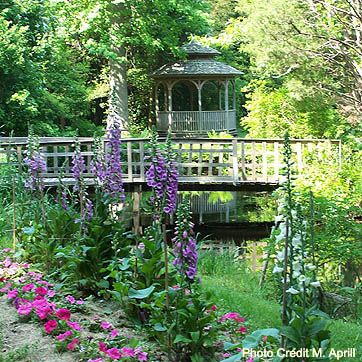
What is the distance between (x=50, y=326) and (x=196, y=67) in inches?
914

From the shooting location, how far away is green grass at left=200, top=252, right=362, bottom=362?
477 centimetres

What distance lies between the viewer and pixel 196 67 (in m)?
26.3

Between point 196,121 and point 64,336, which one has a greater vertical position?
point 196,121

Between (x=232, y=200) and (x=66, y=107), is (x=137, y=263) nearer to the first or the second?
(x=232, y=200)

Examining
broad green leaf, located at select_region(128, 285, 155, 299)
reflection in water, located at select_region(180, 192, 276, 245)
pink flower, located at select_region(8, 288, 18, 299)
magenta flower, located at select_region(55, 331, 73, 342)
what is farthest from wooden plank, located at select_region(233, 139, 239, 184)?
magenta flower, located at select_region(55, 331, 73, 342)

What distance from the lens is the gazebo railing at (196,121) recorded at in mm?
26531

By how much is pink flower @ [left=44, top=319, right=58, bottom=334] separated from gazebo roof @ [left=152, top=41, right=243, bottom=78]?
2259 cm

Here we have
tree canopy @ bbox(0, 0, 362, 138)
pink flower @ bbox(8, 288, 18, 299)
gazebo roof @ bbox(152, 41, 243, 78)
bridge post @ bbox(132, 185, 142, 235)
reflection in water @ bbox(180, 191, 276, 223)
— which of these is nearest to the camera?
pink flower @ bbox(8, 288, 18, 299)

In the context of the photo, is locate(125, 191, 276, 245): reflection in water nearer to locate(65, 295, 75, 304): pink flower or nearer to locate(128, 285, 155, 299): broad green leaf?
locate(65, 295, 75, 304): pink flower

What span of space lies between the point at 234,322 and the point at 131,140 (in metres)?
10.3

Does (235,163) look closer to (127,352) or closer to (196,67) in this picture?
(127,352)

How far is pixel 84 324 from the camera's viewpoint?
4125mm

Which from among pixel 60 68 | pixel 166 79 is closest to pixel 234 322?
pixel 60 68

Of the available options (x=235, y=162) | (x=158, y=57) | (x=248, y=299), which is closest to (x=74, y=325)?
(x=248, y=299)
